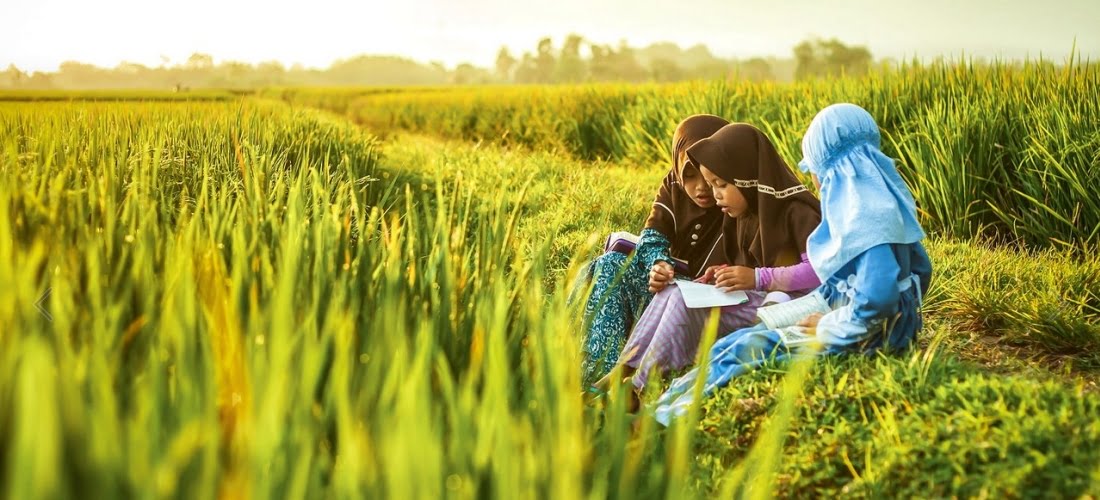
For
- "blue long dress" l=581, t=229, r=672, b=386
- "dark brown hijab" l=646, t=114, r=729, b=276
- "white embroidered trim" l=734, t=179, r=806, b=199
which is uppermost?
"white embroidered trim" l=734, t=179, r=806, b=199

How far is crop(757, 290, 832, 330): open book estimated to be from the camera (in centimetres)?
275

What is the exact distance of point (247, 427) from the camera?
1225 mm

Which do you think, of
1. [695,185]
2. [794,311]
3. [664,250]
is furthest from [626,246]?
[794,311]

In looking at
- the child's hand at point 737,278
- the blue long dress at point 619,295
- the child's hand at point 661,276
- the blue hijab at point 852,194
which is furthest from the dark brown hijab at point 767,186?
the blue long dress at point 619,295

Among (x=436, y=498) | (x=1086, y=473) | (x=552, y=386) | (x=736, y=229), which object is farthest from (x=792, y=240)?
(x=436, y=498)

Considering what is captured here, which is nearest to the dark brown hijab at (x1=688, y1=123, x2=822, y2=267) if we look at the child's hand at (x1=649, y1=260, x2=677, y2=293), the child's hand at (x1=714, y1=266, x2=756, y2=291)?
the child's hand at (x1=714, y1=266, x2=756, y2=291)

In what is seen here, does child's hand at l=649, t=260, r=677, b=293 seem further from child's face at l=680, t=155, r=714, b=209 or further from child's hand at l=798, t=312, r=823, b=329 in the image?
child's hand at l=798, t=312, r=823, b=329

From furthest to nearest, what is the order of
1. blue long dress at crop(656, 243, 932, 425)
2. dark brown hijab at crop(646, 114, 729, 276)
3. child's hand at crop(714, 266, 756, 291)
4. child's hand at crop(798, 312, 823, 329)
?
1. dark brown hijab at crop(646, 114, 729, 276)
2. child's hand at crop(714, 266, 756, 291)
3. child's hand at crop(798, 312, 823, 329)
4. blue long dress at crop(656, 243, 932, 425)

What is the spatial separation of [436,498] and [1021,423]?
5.09 feet

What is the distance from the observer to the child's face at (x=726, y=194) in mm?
3035

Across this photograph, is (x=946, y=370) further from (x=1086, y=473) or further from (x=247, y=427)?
(x=247, y=427)

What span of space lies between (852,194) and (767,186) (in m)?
0.45

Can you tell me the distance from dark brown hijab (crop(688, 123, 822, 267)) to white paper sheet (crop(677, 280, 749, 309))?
0.56ft

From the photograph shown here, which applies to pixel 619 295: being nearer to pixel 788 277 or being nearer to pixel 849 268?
pixel 788 277
